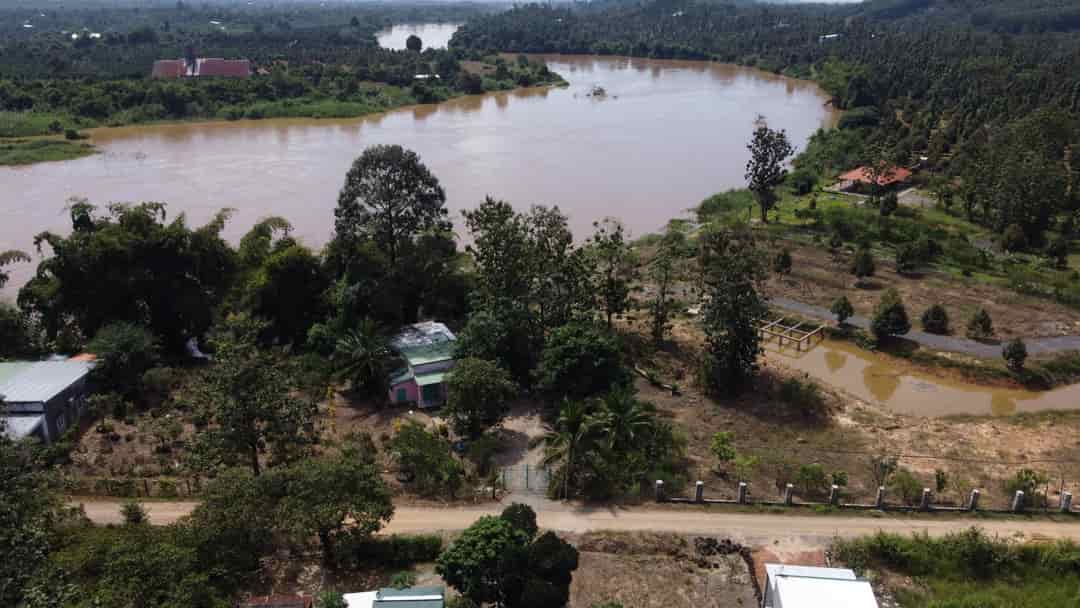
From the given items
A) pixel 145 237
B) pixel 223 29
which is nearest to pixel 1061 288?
pixel 145 237

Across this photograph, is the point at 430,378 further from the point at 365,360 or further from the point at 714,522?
the point at 714,522

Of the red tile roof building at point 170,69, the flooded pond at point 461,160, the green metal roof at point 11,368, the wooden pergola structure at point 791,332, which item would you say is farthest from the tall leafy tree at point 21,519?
the red tile roof building at point 170,69

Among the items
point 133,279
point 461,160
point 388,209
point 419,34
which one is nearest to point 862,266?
point 388,209

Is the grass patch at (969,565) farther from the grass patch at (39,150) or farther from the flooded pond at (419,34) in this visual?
the flooded pond at (419,34)

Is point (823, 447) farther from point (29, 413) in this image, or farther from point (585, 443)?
point (29, 413)

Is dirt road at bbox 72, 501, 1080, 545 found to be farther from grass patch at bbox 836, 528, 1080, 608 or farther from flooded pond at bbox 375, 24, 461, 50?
flooded pond at bbox 375, 24, 461, 50
